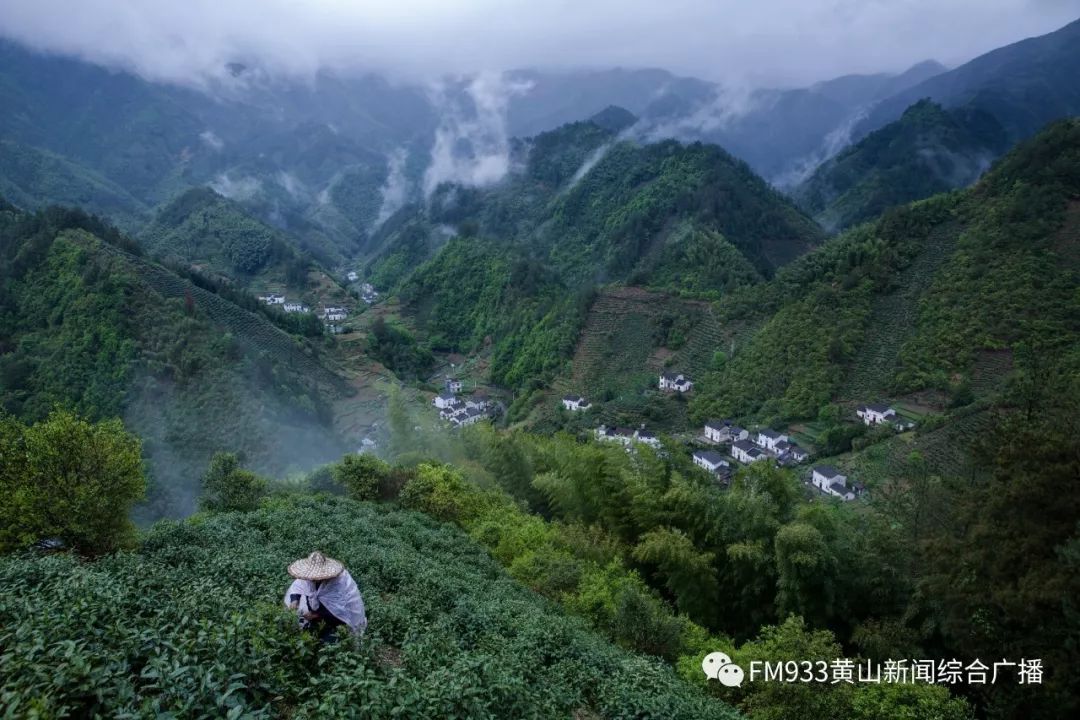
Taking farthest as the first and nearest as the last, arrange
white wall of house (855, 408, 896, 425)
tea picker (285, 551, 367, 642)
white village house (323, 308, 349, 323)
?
white village house (323, 308, 349, 323) < white wall of house (855, 408, 896, 425) < tea picker (285, 551, 367, 642)

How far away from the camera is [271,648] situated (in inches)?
206

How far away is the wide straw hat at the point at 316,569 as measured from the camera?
247 inches

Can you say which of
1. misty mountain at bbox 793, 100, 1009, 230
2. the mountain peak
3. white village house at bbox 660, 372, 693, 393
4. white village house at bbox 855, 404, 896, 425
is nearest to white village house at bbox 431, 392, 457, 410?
white village house at bbox 660, 372, 693, 393

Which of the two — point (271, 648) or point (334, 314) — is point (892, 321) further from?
point (334, 314)

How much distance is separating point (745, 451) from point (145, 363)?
31.5 metres

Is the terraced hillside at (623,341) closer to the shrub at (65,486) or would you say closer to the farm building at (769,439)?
the farm building at (769,439)

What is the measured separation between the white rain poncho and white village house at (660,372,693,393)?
37992 mm

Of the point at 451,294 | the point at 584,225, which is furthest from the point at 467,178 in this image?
the point at 451,294

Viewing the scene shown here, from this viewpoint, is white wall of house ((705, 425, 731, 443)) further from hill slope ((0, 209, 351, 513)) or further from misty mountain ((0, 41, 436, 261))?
misty mountain ((0, 41, 436, 261))

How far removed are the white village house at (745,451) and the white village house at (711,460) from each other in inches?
39.0

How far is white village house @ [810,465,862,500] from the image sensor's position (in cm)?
2630

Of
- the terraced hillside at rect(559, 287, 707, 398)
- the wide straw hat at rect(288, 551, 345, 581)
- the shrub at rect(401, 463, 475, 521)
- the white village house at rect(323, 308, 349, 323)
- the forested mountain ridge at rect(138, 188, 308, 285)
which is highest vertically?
the forested mountain ridge at rect(138, 188, 308, 285)

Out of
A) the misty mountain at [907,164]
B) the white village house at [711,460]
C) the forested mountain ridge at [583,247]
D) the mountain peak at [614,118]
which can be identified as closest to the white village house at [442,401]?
the forested mountain ridge at [583,247]

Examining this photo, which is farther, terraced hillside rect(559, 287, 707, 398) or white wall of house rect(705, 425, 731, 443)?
terraced hillside rect(559, 287, 707, 398)
